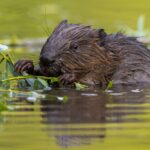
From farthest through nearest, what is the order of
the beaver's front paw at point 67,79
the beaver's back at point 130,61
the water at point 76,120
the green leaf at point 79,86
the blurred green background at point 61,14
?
the blurred green background at point 61,14 → the beaver's back at point 130,61 → the beaver's front paw at point 67,79 → the green leaf at point 79,86 → the water at point 76,120

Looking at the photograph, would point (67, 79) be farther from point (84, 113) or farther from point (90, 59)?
point (84, 113)

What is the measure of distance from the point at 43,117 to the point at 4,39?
245 inches

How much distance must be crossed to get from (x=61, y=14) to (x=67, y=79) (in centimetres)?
770

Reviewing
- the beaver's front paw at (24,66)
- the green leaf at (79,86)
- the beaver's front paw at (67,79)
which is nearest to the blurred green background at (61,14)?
the beaver's front paw at (24,66)

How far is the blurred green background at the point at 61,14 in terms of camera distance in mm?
13766

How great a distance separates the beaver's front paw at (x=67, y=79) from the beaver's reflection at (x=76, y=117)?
0.46 meters

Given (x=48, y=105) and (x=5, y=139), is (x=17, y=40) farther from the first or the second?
(x=5, y=139)

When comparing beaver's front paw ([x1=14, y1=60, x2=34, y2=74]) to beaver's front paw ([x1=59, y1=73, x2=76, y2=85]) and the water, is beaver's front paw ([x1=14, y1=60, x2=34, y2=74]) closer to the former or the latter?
beaver's front paw ([x1=59, y1=73, x2=76, y2=85])

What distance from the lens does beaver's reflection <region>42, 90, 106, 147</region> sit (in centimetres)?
531

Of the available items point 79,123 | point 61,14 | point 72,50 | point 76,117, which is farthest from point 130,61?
point 61,14

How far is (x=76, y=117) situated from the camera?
604 cm

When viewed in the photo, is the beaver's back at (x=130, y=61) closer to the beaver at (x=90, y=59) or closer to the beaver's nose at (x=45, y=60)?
the beaver at (x=90, y=59)

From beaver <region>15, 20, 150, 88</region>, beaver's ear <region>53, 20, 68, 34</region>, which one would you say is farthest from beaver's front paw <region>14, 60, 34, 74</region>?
beaver's ear <region>53, 20, 68, 34</region>

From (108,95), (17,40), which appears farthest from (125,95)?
(17,40)
